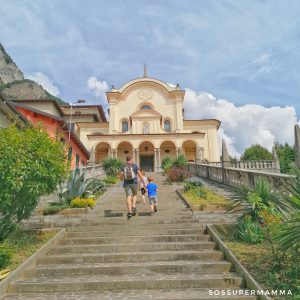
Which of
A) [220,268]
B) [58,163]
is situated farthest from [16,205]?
[220,268]

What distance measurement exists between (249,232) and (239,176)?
24.5 feet

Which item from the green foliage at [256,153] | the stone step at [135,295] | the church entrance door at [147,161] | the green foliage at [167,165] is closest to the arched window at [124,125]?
the church entrance door at [147,161]

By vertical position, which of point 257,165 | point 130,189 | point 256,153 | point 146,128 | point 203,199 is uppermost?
point 146,128

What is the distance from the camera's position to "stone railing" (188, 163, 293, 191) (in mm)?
8748

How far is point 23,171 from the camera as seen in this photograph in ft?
22.2

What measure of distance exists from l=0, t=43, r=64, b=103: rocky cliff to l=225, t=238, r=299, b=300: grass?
9307cm

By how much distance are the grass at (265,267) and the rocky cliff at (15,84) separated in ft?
305

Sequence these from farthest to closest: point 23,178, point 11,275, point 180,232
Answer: point 180,232, point 23,178, point 11,275

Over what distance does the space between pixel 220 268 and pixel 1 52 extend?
461ft

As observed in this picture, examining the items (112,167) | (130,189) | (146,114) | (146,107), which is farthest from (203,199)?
(146,107)

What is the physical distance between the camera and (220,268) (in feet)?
18.0

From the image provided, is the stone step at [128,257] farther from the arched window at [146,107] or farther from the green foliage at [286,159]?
the arched window at [146,107]

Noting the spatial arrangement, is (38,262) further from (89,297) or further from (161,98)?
(161,98)

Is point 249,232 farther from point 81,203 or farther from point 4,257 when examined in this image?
point 81,203
